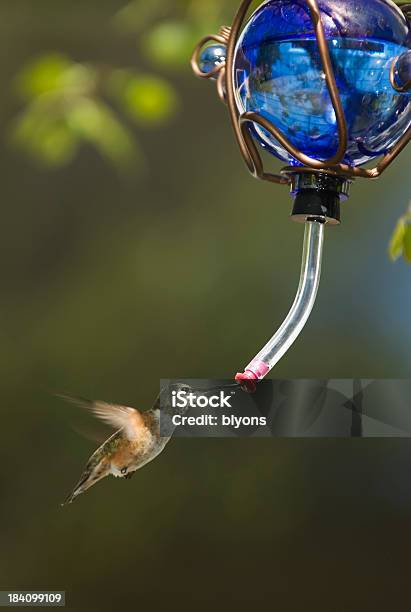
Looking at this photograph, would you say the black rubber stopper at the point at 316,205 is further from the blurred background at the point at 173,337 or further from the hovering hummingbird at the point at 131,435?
the blurred background at the point at 173,337

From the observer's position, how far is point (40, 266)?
2.70m

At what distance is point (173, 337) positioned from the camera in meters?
2.72

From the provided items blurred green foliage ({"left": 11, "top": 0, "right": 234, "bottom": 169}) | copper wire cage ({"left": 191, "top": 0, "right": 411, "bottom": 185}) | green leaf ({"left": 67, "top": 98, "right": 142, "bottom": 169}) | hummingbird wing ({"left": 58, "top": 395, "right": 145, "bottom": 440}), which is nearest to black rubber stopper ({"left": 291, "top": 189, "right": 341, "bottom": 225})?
copper wire cage ({"left": 191, "top": 0, "right": 411, "bottom": 185})

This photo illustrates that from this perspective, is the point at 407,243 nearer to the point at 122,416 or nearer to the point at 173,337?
the point at 122,416

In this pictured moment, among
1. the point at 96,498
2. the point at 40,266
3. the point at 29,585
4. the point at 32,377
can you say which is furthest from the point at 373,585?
the point at 40,266

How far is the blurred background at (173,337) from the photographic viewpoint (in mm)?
2645

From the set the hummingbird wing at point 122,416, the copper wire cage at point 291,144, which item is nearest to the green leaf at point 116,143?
the hummingbird wing at point 122,416

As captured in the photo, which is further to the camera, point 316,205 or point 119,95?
point 119,95

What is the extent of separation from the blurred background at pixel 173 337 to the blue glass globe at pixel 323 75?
7.10 feet

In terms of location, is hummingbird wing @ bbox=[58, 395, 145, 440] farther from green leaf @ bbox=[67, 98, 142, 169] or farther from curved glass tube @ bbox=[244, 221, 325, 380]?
green leaf @ bbox=[67, 98, 142, 169]

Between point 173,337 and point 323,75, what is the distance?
7.52 feet

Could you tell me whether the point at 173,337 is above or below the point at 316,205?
above

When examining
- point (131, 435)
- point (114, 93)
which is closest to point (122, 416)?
point (131, 435)

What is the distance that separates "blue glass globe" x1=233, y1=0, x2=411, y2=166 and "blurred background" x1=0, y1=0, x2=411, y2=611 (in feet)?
7.10
